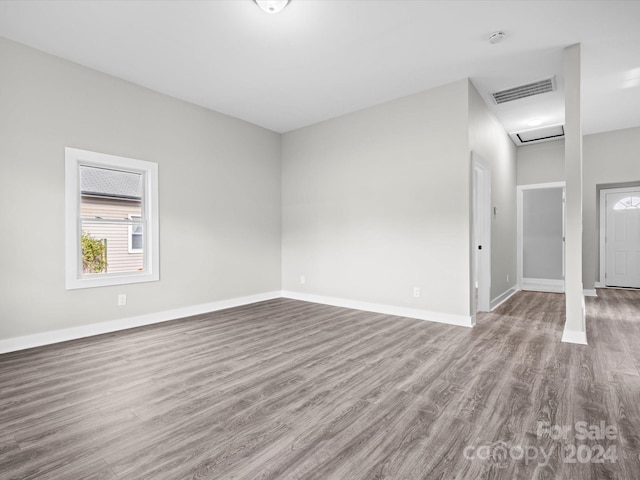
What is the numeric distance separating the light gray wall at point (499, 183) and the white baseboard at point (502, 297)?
0.06 meters

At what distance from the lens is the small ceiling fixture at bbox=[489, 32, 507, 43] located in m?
3.13

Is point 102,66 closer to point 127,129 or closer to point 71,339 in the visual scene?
point 127,129

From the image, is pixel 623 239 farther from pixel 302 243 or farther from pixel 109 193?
pixel 109 193

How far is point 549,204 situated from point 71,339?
927 cm

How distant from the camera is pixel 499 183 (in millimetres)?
5633

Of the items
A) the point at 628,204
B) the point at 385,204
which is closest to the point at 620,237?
the point at 628,204

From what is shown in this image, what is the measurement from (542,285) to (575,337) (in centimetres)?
478

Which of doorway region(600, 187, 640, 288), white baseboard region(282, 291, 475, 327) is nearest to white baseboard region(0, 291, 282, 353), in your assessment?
white baseboard region(282, 291, 475, 327)

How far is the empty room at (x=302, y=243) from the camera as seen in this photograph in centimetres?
185

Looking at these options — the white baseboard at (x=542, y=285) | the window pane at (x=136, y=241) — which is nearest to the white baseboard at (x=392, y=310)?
the window pane at (x=136, y=241)

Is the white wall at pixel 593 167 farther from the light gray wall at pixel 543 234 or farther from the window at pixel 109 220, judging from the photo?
the window at pixel 109 220

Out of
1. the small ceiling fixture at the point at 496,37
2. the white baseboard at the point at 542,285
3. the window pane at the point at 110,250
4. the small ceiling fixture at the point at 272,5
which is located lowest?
the white baseboard at the point at 542,285

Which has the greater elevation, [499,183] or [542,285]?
[499,183]

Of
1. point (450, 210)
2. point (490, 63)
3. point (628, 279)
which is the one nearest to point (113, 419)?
point (450, 210)
